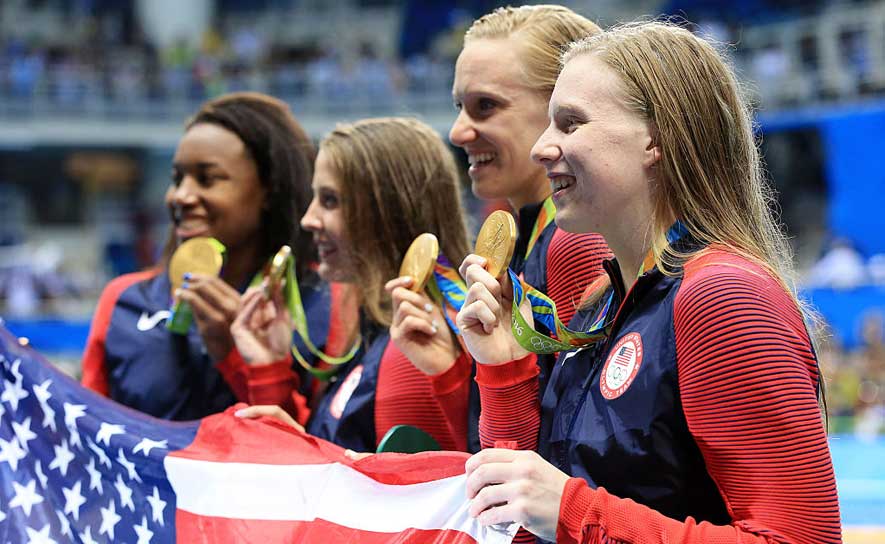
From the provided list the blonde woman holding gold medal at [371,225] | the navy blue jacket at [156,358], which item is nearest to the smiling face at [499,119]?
the blonde woman holding gold medal at [371,225]

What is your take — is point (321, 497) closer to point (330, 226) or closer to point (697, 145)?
point (330, 226)

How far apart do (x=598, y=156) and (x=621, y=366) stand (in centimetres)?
33

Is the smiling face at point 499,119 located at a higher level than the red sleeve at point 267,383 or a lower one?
higher

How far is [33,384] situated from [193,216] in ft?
2.50

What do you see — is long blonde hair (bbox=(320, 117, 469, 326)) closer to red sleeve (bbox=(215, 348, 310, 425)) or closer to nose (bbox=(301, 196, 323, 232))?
nose (bbox=(301, 196, 323, 232))

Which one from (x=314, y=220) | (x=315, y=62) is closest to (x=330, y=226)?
(x=314, y=220)

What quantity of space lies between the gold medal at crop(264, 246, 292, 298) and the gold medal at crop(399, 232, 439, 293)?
2.15 ft

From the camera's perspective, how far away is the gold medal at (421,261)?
231 cm

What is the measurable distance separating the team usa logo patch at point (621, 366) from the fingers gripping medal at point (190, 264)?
166 centimetres

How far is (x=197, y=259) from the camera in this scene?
3.07 meters

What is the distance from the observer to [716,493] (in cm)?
153

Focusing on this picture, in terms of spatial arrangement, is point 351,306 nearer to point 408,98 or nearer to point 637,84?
point 637,84

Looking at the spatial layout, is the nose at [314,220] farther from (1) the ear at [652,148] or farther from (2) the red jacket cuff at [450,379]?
(1) the ear at [652,148]

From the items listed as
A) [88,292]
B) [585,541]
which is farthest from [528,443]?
[88,292]
